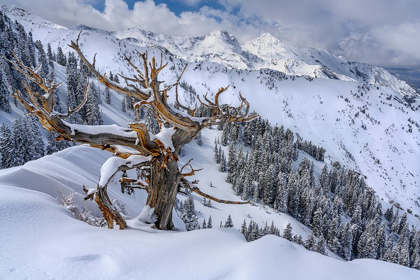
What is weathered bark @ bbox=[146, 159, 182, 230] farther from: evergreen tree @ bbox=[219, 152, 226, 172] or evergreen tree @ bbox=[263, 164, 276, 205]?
evergreen tree @ bbox=[219, 152, 226, 172]

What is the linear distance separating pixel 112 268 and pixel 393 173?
231 meters

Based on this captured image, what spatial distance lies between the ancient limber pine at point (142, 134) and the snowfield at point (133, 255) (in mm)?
1065

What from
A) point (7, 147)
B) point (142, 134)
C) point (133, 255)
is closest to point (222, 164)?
point (7, 147)

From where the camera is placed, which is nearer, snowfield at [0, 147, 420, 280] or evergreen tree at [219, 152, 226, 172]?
snowfield at [0, 147, 420, 280]

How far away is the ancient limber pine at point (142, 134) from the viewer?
145 inches

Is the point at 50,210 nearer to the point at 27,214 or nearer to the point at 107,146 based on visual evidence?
the point at 27,214

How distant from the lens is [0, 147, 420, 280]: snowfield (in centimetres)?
228

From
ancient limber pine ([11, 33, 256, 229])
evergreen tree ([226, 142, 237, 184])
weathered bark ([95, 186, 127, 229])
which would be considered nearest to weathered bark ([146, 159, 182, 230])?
ancient limber pine ([11, 33, 256, 229])

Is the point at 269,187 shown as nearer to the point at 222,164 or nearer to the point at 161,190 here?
the point at 222,164

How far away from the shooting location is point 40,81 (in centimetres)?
355

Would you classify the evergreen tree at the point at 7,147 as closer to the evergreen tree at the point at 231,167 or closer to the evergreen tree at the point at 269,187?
the evergreen tree at the point at 231,167

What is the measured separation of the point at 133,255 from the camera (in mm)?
2742

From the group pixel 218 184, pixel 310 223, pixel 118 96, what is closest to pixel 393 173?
pixel 310 223

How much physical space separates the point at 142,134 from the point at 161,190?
1.57 meters
